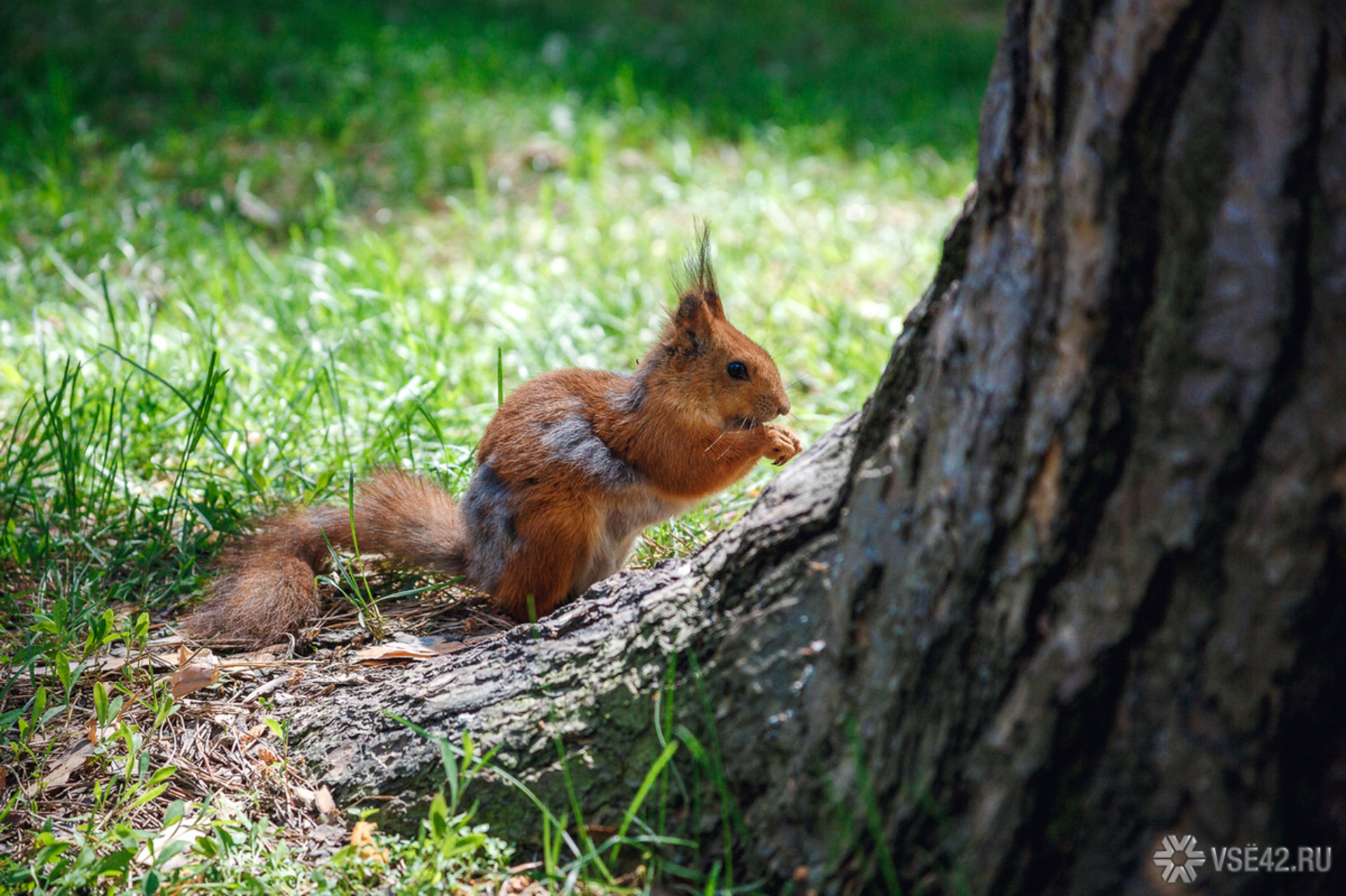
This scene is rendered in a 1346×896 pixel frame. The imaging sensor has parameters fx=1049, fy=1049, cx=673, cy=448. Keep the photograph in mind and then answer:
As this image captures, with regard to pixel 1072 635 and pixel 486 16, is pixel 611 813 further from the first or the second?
pixel 486 16

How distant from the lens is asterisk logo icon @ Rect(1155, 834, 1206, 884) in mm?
1119

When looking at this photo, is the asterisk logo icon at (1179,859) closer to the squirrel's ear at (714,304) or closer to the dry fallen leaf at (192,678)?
the dry fallen leaf at (192,678)

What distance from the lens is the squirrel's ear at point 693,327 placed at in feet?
8.79

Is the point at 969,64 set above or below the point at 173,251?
above

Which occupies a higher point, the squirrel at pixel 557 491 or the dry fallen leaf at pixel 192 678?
the squirrel at pixel 557 491

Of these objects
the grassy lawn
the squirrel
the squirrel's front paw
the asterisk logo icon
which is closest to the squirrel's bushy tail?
the squirrel

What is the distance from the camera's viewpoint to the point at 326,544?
2.31 metres

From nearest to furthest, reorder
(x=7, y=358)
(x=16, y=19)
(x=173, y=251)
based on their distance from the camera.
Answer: (x=7, y=358), (x=173, y=251), (x=16, y=19)

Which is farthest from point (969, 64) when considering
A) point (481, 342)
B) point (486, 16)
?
point (481, 342)

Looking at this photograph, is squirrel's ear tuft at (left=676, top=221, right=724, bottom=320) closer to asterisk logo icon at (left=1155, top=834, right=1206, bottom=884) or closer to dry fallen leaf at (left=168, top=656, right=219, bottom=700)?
dry fallen leaf at (left=168, top=656, right=219, bottom=700)

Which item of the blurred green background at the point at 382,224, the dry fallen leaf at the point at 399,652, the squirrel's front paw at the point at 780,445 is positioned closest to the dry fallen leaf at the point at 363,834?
the dry fallen leaf at the point at 399,652

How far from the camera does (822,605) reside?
149 cm

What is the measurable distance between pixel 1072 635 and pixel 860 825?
1.22ft

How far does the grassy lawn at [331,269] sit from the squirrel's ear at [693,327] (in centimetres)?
44
